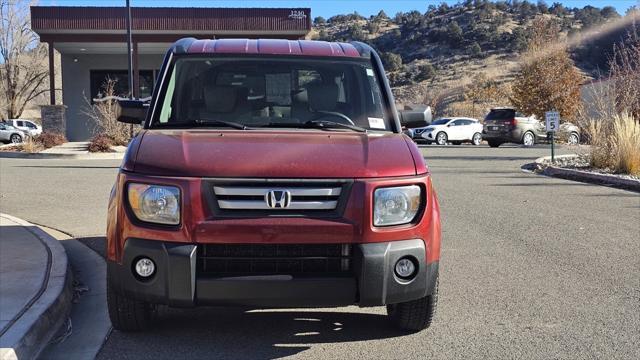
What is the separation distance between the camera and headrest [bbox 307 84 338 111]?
5441 mm

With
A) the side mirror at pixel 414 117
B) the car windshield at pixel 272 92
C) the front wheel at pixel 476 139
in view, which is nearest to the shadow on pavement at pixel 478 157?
the front wheel at pixel 476 139

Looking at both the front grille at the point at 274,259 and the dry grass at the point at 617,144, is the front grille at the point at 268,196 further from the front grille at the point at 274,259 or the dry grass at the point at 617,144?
the dry grass at the point at 617,144

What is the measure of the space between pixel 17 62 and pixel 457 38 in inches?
1984

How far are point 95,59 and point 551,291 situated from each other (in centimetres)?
3201

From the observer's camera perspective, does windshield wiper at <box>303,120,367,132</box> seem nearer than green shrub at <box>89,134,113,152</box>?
Yes

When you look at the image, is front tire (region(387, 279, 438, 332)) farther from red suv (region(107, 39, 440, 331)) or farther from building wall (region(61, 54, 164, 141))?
building wall (region(61, 54, 164, 141))

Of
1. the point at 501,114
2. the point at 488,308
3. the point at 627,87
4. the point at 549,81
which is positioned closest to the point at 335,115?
the point at 488,308

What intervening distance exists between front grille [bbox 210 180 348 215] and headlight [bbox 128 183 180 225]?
0.77ft

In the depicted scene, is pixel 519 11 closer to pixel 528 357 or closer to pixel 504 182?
pixel 504 182

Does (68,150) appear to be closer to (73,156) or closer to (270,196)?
(73,156)

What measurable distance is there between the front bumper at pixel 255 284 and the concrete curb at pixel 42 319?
82cm

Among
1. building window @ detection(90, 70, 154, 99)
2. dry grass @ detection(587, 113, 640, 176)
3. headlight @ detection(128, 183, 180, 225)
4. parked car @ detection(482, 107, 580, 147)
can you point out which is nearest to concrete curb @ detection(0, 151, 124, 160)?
building window @ detection(90, 70, 154, 99)

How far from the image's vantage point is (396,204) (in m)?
4.20

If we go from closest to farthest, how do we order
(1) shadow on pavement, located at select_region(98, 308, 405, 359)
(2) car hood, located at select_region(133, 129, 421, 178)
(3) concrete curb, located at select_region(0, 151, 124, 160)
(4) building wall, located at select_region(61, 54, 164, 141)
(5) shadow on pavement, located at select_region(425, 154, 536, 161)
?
(2) car hood, located at select_region(133, 129, 421, 178), (1) shadow on pavement, located at select_region(98, 308, 405, 359), (5) shadow on pavement, located at select_region(425, 154, 536, 161), (3) concrete curb, located at select_region(0, 151, 124, 160), (4) building wall, located at select_region(61, 54, 164, 141)
